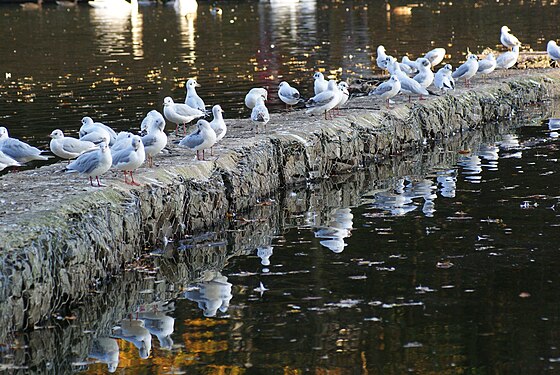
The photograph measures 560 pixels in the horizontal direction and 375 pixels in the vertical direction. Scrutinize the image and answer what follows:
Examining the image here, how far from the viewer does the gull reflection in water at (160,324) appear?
40.3 feet

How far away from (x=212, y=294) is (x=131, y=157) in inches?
97.4

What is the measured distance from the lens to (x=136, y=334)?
12664 mm

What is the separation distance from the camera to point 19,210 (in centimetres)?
1393

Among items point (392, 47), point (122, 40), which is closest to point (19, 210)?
point (392, 47)

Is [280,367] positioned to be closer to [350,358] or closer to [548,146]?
[350,358]

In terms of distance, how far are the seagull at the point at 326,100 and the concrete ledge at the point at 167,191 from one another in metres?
0.31

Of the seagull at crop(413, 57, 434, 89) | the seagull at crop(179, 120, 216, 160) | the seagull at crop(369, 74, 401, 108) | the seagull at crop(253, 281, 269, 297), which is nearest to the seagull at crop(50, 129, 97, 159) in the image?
the seagull at crop(179, 120, 216, 160)

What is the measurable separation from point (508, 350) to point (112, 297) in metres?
4.88

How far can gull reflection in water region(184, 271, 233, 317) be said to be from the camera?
44.2 ft

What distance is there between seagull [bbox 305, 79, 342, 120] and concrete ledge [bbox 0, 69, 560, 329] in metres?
0.31

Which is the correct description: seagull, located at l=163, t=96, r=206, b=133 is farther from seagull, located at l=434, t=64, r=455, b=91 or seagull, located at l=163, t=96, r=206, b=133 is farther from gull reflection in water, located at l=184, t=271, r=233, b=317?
seagull, located at l=434, t=64, r=455, b=91

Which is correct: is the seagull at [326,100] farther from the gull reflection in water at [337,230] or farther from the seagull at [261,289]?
the seagull at [261,289]

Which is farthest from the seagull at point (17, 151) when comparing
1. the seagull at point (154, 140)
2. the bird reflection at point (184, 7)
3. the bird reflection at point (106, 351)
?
the bird reflection at point (184, 7)

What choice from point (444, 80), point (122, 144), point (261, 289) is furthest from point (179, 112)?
point (444, 80)
